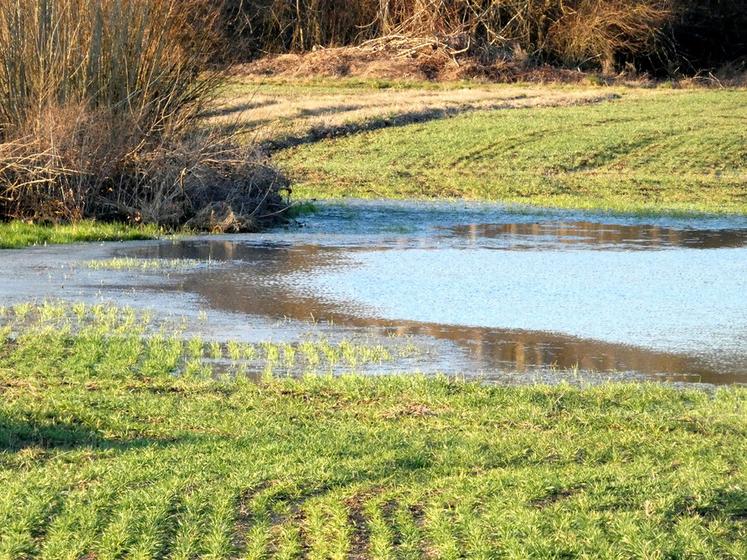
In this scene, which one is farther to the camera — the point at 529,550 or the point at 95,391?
the point at 95,391

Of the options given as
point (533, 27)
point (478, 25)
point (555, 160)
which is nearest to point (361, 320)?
point (555, 160)

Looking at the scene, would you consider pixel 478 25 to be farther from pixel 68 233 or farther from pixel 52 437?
Answer: pixel 52 437

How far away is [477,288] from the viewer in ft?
51.1

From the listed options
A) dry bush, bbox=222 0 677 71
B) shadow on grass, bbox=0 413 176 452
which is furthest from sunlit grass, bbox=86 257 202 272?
dry bush, bbox=222 0 677 71

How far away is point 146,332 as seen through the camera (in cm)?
1253

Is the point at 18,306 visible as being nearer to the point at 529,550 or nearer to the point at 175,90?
the point at 529,550

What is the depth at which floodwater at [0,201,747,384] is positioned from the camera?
11.8 m

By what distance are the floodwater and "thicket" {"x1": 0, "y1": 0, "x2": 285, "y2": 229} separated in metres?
1.37

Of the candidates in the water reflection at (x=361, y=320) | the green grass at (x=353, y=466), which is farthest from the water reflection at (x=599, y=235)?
the green grass at (x=353, y=466)

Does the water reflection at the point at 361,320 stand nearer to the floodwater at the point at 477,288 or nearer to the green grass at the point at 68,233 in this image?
the floodwater at the point at 477,288

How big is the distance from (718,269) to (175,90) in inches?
431

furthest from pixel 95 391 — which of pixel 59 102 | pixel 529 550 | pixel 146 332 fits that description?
pixel 59 102

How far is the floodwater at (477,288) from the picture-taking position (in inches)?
464

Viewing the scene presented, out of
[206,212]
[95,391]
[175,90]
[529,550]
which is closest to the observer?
[529,550]
